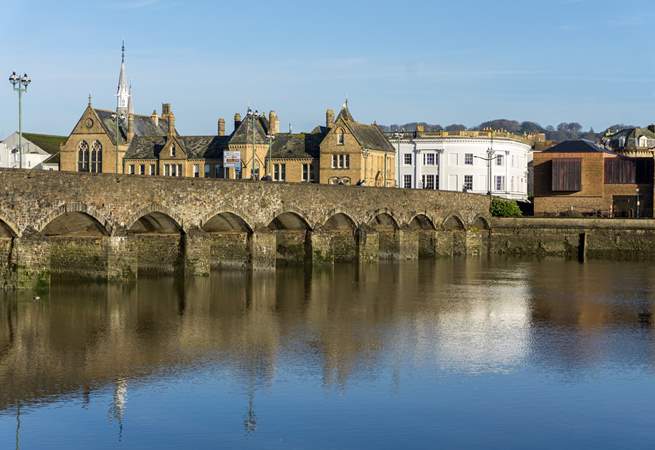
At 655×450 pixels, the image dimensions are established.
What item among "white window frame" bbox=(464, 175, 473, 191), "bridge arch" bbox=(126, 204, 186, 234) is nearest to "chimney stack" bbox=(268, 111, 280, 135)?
"white window frame" bbox=(464, 175, 473, 191)

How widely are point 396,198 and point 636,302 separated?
2623 cm

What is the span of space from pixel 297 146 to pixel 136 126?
696 inches

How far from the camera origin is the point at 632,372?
3019 cm

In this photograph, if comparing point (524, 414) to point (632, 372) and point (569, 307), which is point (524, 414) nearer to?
point (632, 372)

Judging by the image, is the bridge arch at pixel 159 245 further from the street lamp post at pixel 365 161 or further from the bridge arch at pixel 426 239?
the street lamp post at pixel 365 161

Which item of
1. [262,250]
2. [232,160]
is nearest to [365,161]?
[232,160]

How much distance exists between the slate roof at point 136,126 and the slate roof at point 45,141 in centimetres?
1664

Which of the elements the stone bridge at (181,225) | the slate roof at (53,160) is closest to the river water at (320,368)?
the stone bridge at (181,225)

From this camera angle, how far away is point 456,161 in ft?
352

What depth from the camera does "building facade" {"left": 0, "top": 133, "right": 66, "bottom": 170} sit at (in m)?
108

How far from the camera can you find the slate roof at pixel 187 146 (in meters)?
97.8

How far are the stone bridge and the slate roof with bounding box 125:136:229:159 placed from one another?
30.0 metres

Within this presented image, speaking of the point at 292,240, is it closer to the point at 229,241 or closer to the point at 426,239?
the point at 229,241

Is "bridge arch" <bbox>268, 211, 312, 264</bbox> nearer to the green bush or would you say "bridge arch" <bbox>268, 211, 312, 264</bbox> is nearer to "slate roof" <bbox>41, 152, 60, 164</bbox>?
the green bush
